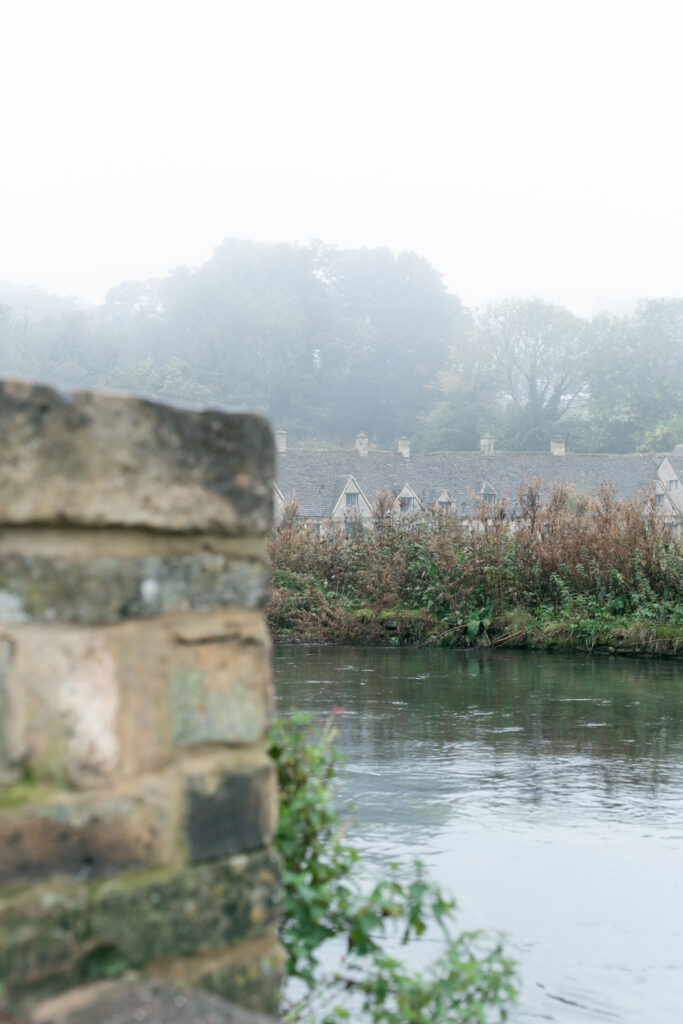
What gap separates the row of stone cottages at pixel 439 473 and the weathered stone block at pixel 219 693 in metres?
41.2

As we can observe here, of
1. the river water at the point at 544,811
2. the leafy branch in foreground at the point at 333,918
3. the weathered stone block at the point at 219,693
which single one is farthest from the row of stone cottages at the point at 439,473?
the weathered stone block at the point at 219,693

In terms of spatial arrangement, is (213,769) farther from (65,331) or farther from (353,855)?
(65,331)

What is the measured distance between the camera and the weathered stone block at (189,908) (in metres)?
1.91

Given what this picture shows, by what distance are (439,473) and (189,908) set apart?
5154 centimetres

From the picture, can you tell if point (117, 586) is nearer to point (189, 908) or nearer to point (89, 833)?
point (89, 833)

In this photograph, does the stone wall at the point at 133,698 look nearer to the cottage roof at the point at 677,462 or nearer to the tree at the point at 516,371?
the cottage roof at the point at 677,462

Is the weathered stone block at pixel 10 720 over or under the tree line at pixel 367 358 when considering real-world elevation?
under

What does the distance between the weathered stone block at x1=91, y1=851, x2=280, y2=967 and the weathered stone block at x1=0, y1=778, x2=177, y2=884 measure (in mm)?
52

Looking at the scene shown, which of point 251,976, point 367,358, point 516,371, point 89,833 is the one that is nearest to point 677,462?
point 516,371

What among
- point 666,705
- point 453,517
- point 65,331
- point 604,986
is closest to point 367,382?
point 65,331

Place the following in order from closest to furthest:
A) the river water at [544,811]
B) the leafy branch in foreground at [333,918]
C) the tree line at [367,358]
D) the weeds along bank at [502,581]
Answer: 1. the leafy branch in foreground at [333,918]
2. the river water at [544,811]
3. the weeds along bank at [502,581]
4. the tree line at [367,358]

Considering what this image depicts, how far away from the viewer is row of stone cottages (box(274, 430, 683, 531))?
48.7 m

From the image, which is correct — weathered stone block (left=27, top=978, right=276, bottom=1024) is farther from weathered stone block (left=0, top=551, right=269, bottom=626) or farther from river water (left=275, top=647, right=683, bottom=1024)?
river water (left=275, top=647, right=683, bottom=1024)

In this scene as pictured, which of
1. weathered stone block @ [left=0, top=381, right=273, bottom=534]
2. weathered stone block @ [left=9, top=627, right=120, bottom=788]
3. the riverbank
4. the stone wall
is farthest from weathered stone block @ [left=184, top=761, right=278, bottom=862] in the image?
the riverbank
